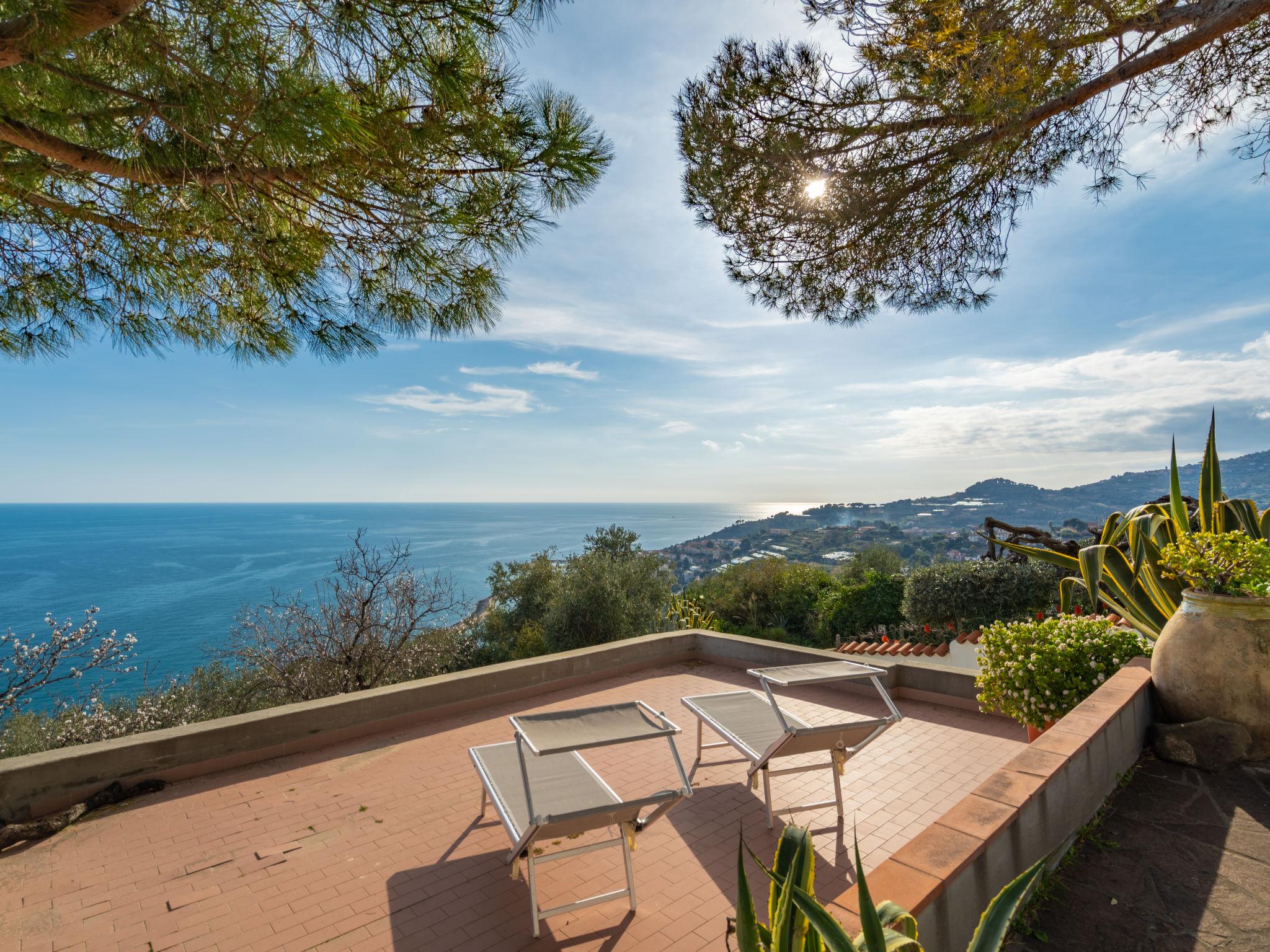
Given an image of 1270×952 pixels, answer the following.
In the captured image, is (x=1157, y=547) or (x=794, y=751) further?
(x=1157, y=547)

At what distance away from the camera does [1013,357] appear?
14820 mm

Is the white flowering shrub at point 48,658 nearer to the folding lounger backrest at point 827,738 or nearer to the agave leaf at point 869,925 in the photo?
the folding lounger backrest at point 827,738

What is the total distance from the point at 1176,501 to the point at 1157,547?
53 centimetres

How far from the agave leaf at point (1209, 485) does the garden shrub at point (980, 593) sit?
153 inches

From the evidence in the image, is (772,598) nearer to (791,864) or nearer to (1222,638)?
(1222,638)

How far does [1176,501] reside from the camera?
13.2 ft

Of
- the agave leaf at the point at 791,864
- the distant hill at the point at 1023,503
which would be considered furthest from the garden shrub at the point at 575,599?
the agave leaf at the point at 791,864

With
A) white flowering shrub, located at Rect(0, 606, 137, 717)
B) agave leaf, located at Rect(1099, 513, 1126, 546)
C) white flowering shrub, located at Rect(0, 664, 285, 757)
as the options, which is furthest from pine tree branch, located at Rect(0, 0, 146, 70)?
white flowering shrub, located at Rect(0, 664, 285, 757)

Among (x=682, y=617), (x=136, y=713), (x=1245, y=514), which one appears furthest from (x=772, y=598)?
(x=136, y=713)

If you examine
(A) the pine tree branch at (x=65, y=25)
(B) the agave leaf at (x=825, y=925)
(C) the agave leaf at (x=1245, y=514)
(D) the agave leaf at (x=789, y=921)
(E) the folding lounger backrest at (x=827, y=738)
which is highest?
(A) the pine tree branch at (x=65, y=25)

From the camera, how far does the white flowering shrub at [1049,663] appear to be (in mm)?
3605

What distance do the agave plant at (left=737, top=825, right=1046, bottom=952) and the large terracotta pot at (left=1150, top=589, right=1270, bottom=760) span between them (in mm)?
2536

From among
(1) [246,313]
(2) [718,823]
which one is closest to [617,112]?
(1) [246,313]

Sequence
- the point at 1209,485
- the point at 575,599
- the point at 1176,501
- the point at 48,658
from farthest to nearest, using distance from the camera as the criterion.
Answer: the point at 575,599, the point at 48,658, the point at 1209,485, the point at 1176,501
